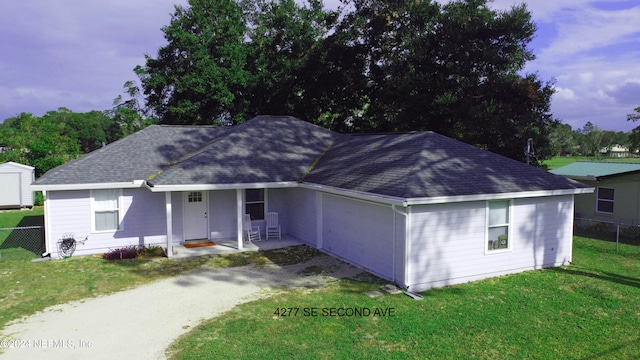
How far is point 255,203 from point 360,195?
234 inches

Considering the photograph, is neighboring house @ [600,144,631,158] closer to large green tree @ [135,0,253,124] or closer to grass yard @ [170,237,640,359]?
large green tree @ [135,0,253,124]

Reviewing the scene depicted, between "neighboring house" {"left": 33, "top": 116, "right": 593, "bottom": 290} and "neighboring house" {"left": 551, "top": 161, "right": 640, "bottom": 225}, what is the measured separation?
697cm

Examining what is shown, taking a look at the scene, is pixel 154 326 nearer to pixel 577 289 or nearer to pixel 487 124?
pixel 577 289

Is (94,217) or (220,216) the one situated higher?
(94,217)


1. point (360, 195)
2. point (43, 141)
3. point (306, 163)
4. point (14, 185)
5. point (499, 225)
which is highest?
point (43, 141)

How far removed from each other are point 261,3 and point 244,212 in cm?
2178

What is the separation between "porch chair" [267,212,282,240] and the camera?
1568 centimetres

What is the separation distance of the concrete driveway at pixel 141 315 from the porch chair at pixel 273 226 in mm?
3909

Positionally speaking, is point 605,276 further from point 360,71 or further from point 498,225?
point 360,71

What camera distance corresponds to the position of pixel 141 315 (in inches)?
334

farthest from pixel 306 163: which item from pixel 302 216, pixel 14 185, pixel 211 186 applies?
pixel 14 185

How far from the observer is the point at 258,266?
12.1 m

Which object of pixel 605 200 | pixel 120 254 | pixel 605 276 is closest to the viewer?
pixel 605 276

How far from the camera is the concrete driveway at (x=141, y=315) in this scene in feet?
23.0
